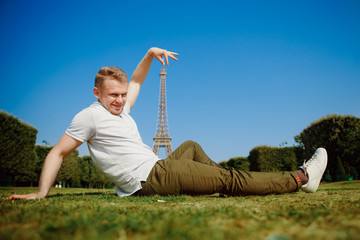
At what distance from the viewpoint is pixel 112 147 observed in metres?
3.14

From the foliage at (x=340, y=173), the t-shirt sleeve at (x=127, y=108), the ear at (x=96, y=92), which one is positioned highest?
the ear at (x=96, y=92)

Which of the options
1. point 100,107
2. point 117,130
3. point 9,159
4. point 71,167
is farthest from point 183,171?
point 71,167

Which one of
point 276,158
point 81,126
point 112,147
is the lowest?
point 276,158

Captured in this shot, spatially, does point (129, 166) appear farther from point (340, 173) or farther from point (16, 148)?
point (340, 173)

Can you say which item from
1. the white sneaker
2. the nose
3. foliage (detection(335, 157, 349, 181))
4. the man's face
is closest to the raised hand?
the man's face

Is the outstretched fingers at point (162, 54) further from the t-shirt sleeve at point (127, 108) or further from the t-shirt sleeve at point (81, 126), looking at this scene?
the t-shirt sleeve at point (81, 126)

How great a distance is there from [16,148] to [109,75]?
1771cm

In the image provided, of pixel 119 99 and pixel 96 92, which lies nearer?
pixel 119 99

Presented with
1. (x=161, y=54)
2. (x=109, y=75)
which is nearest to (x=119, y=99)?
(x=109, y=75)

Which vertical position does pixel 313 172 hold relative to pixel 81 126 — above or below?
below

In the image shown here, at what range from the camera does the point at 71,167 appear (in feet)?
86.1

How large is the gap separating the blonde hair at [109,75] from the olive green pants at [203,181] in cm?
127

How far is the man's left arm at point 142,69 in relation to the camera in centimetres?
422

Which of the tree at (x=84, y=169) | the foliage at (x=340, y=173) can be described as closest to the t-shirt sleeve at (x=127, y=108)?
the foliage at (x=340, y=173)
